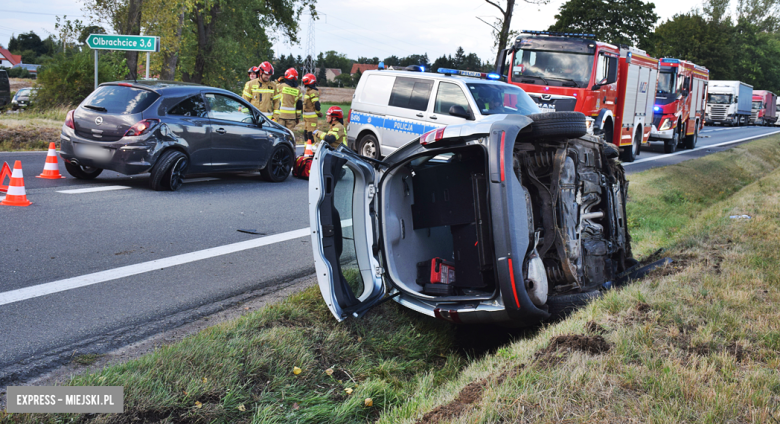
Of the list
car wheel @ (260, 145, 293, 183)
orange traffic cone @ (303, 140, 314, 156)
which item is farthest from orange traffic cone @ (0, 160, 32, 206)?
orange traffic cone @ (303, 140, 314, 156)

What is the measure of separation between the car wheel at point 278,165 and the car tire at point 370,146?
4.93 feet

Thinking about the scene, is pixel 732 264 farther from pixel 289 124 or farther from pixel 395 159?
pixel 289 124

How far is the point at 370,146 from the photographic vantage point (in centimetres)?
1169

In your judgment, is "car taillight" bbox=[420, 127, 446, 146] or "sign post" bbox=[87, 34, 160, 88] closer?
"car taillight" bbox=[420, 127, 446, 146]

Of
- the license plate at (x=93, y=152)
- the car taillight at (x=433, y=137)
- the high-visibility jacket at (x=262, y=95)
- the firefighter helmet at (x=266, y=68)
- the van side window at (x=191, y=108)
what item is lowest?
the license plate at (x=93, y=152)

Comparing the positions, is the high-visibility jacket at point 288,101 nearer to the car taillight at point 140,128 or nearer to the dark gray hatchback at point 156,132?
the dark gray hatchback at point 156,132

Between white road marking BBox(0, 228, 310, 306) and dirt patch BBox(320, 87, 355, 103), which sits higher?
dirt patch BBox(320, 87, 355, 103)

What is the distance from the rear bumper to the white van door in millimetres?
4287

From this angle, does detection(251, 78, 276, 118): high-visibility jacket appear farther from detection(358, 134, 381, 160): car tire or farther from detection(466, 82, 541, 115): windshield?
detection(466, 82, 541, 115): windshield

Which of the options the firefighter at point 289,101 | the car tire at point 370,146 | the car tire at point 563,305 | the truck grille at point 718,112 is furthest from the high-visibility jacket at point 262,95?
the truck grille at point 718,112

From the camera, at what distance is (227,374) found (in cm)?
329

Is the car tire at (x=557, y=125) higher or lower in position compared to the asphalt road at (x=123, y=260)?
higher

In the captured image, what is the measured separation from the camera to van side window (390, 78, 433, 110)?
10727 millimetres

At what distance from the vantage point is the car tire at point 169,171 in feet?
28.1
